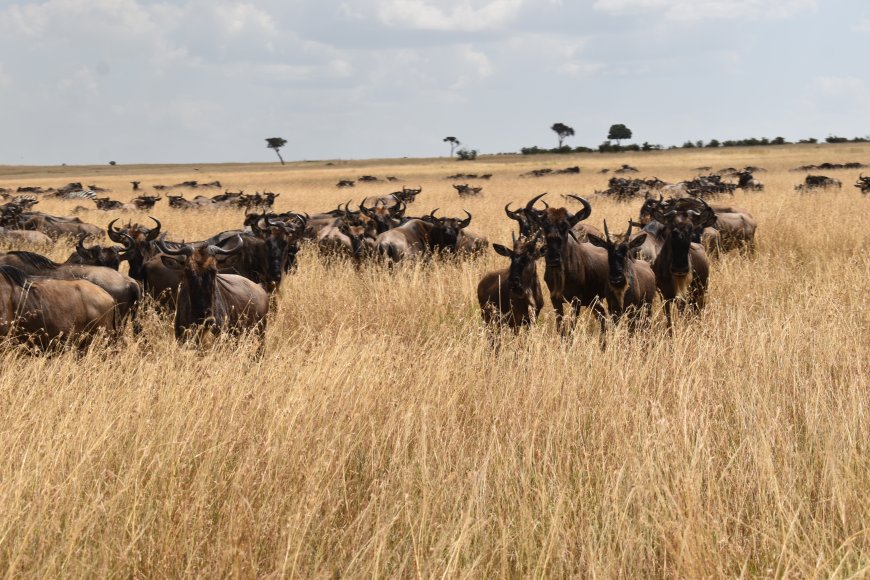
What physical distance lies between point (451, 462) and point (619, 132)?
127460 mm

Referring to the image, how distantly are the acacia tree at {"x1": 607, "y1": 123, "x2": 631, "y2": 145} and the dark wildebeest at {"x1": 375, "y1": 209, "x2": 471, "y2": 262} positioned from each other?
380 feet

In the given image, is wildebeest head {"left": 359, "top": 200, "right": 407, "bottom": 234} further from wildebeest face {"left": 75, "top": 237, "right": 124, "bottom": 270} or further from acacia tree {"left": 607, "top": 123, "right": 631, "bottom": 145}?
acacia tree {"left": 607, "top": 123, "right": 631, "bottom": 145}

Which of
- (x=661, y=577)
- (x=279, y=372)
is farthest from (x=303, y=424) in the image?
(x=661, y=577)

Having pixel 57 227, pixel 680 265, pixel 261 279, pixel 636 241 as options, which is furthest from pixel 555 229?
pixel 57 227

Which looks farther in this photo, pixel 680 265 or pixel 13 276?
pixel 680 265

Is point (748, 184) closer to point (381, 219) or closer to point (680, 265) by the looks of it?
point (381, 219)

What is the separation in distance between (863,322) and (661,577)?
548 cm

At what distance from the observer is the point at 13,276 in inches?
Result: 297

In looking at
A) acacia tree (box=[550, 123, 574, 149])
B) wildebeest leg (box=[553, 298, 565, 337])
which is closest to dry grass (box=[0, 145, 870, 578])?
wildebeest leg (box=[553, 298, 565, 337])

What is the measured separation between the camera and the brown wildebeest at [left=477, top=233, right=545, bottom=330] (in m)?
8.34

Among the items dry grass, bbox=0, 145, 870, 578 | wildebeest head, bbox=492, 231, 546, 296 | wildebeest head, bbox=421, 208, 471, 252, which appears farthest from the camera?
wildebeest head, bbox=421, 208, 471, 252

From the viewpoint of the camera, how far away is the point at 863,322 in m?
7.92

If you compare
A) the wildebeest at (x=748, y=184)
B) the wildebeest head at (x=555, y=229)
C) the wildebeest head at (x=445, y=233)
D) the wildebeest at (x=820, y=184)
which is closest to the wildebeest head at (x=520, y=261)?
the wildebeest head at (x=555, y=229)

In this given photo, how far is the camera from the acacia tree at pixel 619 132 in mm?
125419
